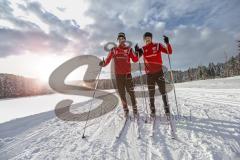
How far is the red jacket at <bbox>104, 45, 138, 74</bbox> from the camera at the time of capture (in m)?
6.78

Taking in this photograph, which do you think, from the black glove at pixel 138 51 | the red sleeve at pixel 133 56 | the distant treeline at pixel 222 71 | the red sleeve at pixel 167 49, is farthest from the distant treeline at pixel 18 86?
the red sleeve at pixel 167 49

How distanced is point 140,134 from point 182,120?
153 centimetres

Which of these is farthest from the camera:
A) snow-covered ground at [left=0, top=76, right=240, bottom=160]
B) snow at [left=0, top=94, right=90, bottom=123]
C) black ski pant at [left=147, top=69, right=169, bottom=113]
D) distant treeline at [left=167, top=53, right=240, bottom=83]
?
distant treeline at [left=167, top=53, right=240, bottom=83]

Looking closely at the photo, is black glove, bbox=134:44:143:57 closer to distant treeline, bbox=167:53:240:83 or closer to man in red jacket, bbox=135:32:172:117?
man in red jacket, bbox=135:32:172:117

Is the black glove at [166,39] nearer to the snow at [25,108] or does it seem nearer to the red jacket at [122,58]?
the red jacket at [122,58]

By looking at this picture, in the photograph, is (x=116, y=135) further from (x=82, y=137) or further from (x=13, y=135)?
(x=13, y=135)

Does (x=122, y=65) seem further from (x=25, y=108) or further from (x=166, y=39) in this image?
(x=25, y=108)

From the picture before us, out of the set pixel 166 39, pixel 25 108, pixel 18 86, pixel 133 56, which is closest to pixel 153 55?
pixel 166 39

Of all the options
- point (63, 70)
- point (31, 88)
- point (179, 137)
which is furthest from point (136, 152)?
point (31, 88)

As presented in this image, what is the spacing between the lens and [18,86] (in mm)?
Result: 99500

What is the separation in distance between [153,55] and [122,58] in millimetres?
1119

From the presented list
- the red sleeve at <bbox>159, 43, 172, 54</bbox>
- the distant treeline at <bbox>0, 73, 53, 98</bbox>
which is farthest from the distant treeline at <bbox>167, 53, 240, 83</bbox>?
the red sleeve at <bbox>159, 43, 172, 54</bbox>

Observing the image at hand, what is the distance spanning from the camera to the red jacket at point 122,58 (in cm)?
678

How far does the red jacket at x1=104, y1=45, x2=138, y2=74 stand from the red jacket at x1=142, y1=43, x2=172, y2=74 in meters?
0.58
